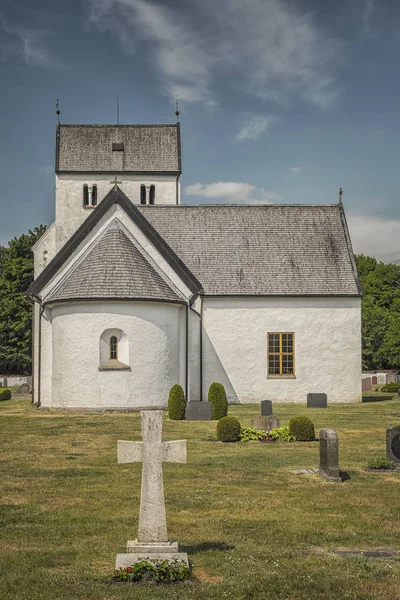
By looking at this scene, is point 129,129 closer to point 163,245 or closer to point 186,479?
point 163,245

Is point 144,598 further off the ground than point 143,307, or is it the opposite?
point 143,307

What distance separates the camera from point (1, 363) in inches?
2410

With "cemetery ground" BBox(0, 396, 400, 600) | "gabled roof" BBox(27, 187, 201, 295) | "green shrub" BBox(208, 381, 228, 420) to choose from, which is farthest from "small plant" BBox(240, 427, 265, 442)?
"gabled roof" BBox(27, 187, 201, 295)

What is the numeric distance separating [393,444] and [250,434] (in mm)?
5150

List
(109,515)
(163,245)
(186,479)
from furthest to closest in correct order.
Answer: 1. (163,245)
2. (186,479)
3. (109,515)

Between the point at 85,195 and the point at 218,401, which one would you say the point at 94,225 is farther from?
the point at 85,195

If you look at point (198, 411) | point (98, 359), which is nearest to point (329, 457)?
point (198, 411)

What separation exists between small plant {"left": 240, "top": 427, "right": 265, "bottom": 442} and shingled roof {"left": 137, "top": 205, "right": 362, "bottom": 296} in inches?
523

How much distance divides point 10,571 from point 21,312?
5639 centimetres

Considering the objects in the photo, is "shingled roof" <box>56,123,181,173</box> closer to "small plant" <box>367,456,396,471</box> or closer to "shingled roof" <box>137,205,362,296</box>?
"shingled roof" <box>137,205,362,296</box>

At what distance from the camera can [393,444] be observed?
1485 centimetres

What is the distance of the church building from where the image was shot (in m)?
27.7

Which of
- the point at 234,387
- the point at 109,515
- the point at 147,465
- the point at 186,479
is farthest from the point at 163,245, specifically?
the point at 147,465

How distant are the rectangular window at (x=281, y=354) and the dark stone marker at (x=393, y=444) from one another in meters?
17.5
